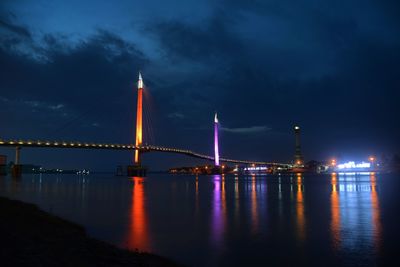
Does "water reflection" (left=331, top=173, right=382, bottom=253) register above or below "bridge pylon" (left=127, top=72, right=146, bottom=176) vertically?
below

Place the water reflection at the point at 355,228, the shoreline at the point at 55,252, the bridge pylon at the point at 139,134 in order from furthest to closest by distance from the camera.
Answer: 1. the bridge pylon at the point at 139,134
2. the water reflection at the point at 355,228
3. the shoreline at the point at 55,252

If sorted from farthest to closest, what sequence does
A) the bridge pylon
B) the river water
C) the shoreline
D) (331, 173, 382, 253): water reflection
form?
the bridge pylon, (331, 173, 382, 253): water reflection, the river water, the shoreline

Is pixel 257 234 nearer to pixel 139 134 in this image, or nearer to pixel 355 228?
pixel 355 228

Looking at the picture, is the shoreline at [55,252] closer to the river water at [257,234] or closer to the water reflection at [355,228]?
the river water at [257,234]

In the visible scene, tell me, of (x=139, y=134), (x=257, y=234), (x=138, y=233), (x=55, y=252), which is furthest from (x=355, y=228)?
(x=139, y=134)

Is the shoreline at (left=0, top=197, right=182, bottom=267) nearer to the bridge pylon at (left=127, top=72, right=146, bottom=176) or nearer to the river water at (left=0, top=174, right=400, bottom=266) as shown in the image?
the river water at (left=0, top=174, right=400, bottom=266)

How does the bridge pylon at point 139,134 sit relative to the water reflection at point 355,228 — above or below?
above

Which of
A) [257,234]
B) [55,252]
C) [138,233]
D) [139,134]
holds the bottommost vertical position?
[257,234]

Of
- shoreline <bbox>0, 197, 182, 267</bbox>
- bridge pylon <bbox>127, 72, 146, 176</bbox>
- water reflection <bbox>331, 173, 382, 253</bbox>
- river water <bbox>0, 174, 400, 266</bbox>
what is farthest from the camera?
bridge pylon <bbox>127, 72, 146, 176</bbox>

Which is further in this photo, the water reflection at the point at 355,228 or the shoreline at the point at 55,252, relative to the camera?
the water reflection at the point at 355,228

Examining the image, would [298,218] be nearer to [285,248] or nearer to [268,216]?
[268,216]

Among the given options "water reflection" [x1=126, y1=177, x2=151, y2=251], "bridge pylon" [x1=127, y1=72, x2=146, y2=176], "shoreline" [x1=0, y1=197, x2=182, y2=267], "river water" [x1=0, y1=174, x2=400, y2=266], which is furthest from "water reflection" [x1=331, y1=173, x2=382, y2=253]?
"bridge pylon" [x1=127, y1=72, x2=146, y2=176]

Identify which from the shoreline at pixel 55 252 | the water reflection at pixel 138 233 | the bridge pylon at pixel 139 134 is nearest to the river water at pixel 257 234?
the water reflection at pixel 138 233

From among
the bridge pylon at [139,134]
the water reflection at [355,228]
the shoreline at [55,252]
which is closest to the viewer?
the shoreline at [55,252]
